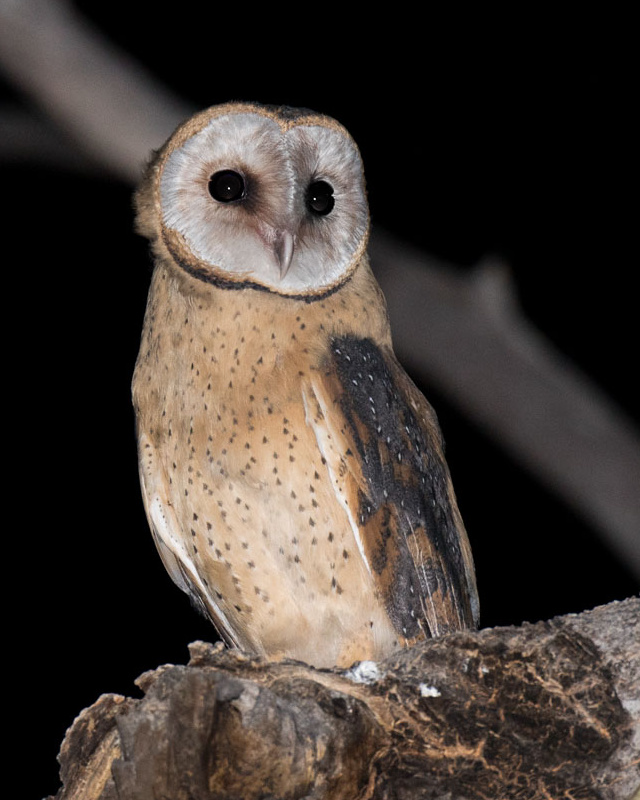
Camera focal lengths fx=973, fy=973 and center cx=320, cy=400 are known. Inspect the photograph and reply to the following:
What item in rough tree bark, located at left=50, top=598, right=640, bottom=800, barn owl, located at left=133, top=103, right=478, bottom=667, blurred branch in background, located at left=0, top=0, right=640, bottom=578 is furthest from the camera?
blurred branch in background, located at left=0, top=0, right=640, bottom=578

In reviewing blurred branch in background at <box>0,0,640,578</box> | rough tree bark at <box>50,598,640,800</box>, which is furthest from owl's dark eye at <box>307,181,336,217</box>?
rough tree bark at <box>50,598,640,800</box>

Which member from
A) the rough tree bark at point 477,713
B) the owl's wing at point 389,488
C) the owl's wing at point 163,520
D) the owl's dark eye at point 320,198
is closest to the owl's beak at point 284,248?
the owl's dark eye at point 320,198

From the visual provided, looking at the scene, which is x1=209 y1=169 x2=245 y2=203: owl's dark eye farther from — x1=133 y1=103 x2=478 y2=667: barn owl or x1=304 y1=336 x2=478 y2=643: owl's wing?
x1=304 y1=336 x2=478 y2=643: owl's wing

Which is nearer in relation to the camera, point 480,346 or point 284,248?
point 284,248

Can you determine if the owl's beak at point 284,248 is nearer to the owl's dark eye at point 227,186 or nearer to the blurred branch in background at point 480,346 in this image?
the owl's dark eye at point 227,186

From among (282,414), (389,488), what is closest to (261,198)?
(282,414)

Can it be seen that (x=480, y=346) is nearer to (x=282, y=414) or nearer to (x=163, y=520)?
(x=282, y=414)

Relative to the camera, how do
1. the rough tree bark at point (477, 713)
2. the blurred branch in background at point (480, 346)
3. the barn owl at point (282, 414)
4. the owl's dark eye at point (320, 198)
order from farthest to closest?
the blurred branch in background at point (480, 346), the owl's dark eye at point (320, 198), the barn owl at point (282, 414), the rough tree bark at point (477, 713)
